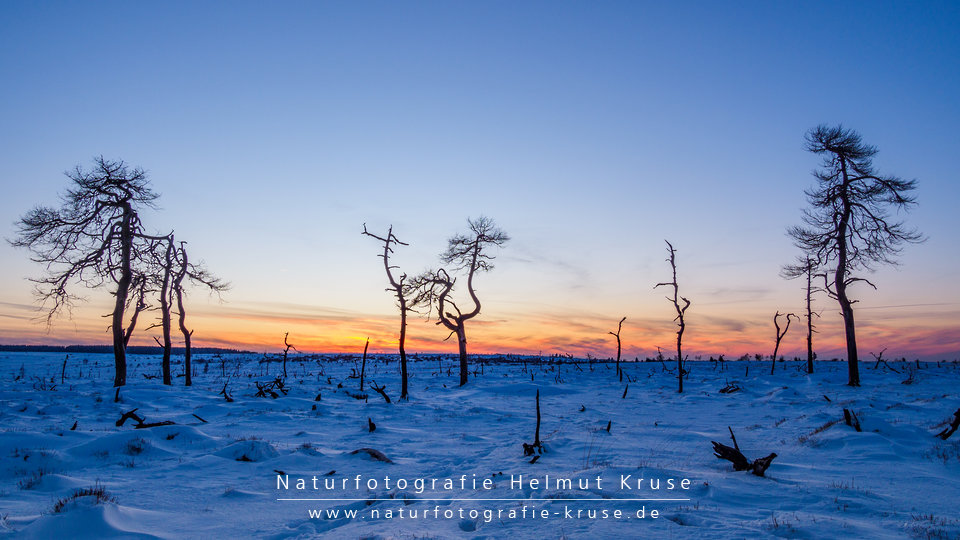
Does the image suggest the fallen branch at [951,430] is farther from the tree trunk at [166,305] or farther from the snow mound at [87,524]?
the tree trunk at [166,305]

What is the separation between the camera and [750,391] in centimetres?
2211

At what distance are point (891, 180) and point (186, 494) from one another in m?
27.0

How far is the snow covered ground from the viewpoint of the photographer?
234 inches

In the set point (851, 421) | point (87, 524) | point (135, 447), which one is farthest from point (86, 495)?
point (851, 421)

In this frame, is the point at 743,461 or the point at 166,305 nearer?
the point at 743,461

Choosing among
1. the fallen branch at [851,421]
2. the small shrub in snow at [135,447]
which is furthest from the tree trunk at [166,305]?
the fallen branch at [851,421]

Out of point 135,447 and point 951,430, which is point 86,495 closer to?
point 135,447

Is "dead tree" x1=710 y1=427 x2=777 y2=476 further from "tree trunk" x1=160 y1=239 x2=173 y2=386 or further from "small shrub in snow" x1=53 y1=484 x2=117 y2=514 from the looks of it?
"tree trunk" x1=160 y1=239 x2=173 y2=386

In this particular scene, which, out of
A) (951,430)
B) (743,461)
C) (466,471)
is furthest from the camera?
(951,430)

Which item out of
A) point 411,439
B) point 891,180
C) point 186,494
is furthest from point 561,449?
point 891,180

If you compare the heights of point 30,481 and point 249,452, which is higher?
point 30,481

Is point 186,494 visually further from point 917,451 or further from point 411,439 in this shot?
point 917,451

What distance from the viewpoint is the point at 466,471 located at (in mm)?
9320

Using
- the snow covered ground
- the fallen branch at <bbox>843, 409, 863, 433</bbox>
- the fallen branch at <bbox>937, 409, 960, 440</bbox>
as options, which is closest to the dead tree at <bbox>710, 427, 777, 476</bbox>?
the snow covered ground
